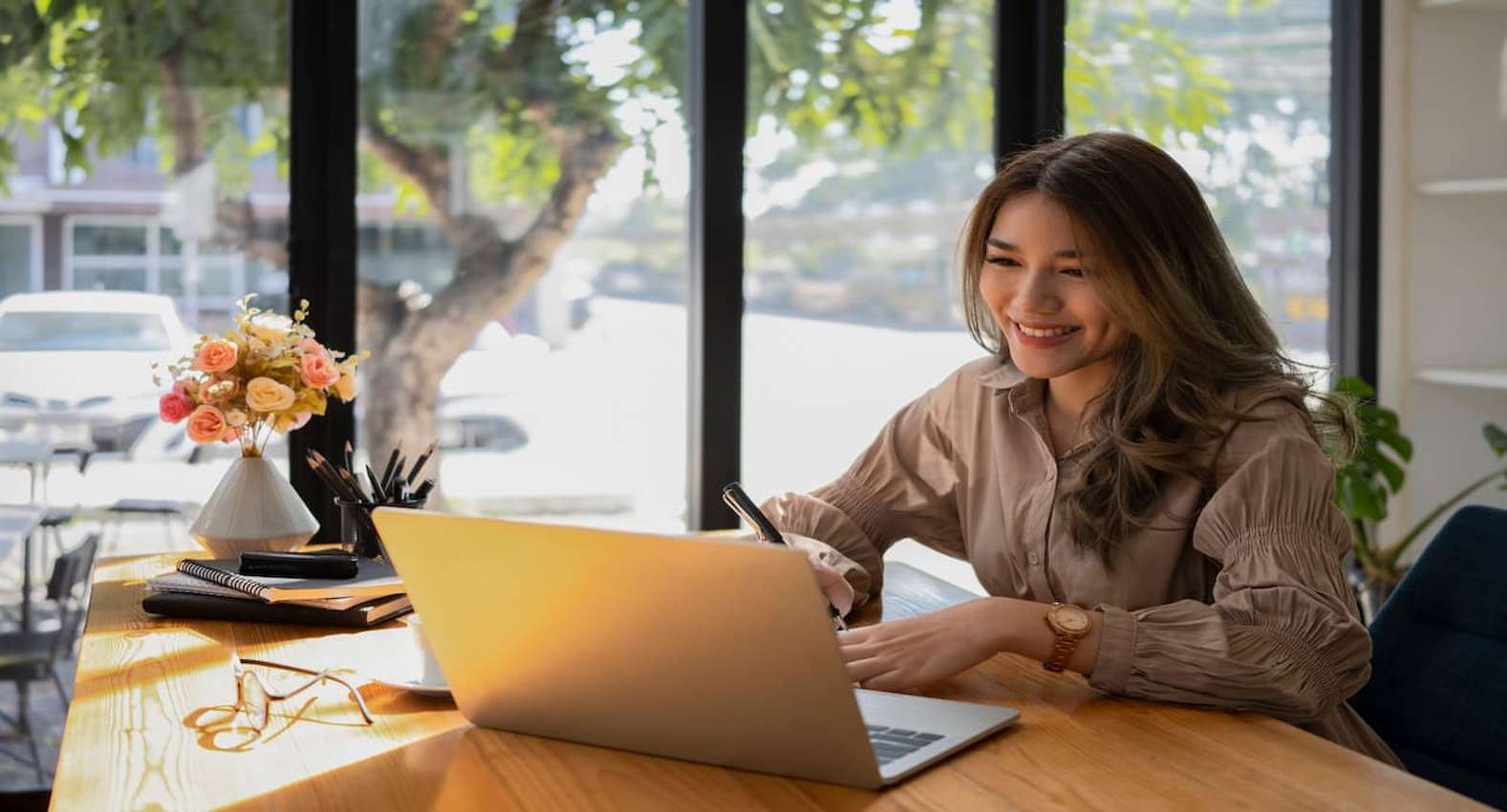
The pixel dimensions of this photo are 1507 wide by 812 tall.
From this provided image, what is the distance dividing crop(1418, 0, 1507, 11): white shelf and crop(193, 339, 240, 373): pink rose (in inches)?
113

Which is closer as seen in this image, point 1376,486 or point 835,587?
point 835,587

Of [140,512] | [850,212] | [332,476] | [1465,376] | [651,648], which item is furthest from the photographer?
[1465,376]

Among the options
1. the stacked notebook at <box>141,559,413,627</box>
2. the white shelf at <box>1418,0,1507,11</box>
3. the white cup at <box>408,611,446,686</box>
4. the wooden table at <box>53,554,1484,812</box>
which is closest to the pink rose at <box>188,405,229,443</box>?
the stacked notebook at <box>141,559,413,627</box>

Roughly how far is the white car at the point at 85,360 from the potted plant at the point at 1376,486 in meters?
2.44

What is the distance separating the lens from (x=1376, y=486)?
141 inches

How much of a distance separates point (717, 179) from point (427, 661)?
192cm

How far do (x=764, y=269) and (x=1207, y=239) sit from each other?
1.63m

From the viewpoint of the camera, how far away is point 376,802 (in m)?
1.14

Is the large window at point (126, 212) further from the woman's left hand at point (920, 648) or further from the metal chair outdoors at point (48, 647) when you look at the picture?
the woman's left hand at point (920, 648)

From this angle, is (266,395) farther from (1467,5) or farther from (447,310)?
(1467,5)

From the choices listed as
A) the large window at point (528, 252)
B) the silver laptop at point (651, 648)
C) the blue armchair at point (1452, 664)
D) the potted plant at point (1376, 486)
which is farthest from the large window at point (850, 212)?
the silver laptop at point (651, 648)

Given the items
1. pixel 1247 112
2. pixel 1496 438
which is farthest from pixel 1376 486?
pixel 1247 112

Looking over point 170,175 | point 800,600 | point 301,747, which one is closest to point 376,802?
point 301,747

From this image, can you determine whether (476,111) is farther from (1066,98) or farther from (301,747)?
(301,747)
